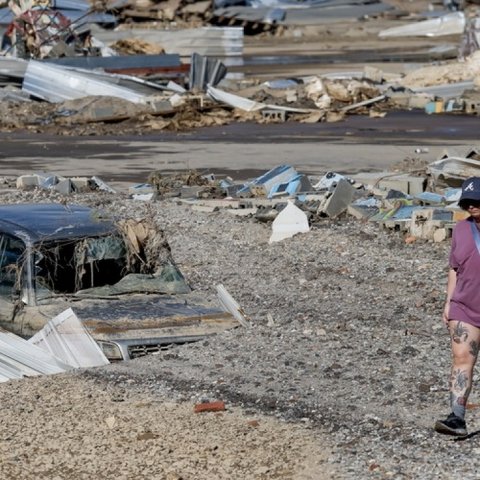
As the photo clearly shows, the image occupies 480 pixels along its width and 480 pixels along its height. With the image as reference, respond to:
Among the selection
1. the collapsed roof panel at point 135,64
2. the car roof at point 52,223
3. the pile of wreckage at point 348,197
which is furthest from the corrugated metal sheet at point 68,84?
the car roof at point 52,223

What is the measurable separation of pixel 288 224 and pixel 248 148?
1089cm

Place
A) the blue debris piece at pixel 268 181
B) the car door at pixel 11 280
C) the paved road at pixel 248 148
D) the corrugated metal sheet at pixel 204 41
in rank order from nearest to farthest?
1. the car door at pixel 11 280
2. the blue debris piece at pixel 268 181
3. the paved road at pixel 248 148
4. the corrugated metal sheet at pixel 204 41

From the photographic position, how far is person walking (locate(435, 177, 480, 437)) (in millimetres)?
8500

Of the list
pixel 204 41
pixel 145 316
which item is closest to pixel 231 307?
pixel 145 316

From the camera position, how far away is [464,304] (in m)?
8.59

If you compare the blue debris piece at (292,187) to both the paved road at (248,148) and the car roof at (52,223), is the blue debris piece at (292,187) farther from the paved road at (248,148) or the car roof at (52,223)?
the car roof at (52,223)

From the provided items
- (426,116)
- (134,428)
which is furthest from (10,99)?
(134,428)

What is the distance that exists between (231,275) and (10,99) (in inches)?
880

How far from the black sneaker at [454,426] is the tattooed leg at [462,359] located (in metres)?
0.04

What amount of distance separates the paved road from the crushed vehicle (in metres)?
11.9

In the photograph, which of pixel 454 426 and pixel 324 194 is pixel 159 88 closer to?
pixel 324 194

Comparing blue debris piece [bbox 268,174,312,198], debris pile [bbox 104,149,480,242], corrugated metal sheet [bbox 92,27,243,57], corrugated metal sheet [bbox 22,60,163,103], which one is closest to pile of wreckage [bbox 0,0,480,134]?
corrugated metal sheet [bbox 22,60,163,103]

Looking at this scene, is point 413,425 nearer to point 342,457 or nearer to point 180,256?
point 342,457

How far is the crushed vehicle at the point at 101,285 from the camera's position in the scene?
430 inches
